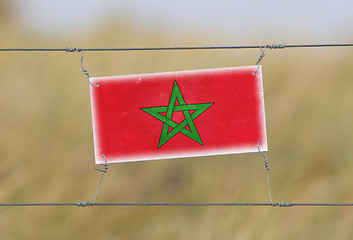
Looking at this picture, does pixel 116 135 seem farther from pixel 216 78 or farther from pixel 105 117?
pixel 216 78

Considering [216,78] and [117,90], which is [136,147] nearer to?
[117,90]

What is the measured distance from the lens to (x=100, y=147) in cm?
412

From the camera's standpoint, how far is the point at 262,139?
4.09 meters

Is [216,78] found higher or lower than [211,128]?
higher

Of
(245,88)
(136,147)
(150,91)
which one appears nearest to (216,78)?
(245,88)

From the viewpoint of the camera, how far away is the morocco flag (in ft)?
13.4

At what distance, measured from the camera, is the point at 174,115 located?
411 cm

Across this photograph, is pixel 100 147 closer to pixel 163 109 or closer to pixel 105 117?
pixel 105 117

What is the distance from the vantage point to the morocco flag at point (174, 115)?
4.10 m

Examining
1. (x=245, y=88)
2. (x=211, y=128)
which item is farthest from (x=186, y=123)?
(x=245, y=88)

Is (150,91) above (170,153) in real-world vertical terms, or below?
above

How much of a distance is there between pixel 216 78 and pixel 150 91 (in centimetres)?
48

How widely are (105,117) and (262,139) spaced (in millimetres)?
1137

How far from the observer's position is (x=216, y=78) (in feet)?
13.5
